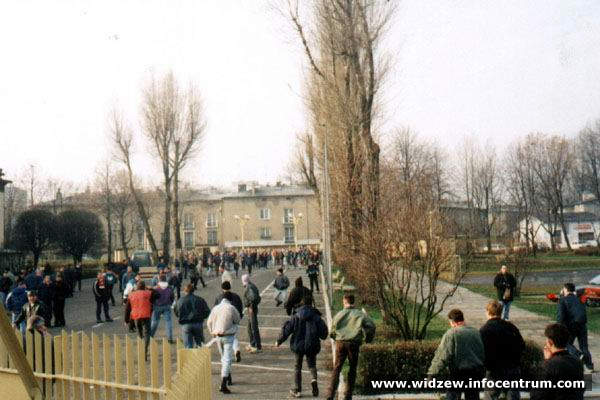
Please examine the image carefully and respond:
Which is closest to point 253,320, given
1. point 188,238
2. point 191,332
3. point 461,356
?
point 191,332

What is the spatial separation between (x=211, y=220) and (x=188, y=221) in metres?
3.91

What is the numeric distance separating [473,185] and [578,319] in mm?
66957

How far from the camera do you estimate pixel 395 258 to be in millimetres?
14164

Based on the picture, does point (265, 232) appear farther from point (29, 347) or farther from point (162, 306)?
point (29, 347)

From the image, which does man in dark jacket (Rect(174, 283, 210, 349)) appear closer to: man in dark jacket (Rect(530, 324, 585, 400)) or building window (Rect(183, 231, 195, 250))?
man in dark jacket (Rect(530, 324, 585, 400))

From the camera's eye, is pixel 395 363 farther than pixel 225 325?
No

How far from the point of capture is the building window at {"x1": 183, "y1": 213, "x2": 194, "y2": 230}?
332 ft

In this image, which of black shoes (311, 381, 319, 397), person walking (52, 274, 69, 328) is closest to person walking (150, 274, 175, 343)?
person walking (52, 274, 69, 328)

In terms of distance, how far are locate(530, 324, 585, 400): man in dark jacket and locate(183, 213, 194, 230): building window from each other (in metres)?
96.9

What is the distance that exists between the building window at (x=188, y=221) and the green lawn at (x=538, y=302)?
72270 mm

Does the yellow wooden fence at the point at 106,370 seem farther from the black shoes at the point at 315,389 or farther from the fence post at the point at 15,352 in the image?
the black shoes at the point at 315,389

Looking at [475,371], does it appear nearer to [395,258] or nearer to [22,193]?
[395,258]

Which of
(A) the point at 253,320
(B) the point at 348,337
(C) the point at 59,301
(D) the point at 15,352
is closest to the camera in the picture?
(D) the point at 15,352

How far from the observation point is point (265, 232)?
321 ft
